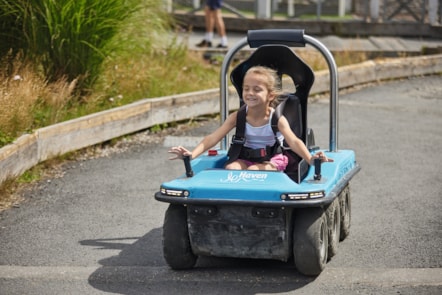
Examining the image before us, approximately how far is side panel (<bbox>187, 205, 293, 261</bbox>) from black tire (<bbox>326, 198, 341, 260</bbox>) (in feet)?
1.26

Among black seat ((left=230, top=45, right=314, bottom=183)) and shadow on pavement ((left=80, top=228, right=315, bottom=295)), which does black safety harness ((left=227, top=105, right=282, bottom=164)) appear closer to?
black seat ((left=230, top=45, right=314, bottom=183))

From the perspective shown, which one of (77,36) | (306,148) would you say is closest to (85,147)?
(77,36)

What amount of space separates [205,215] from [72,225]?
1683 mm

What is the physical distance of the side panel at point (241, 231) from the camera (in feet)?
19.3

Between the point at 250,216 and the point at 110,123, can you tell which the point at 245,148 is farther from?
the point at 110,123

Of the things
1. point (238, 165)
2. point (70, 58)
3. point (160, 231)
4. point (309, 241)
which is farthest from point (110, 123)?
point (309, 241)

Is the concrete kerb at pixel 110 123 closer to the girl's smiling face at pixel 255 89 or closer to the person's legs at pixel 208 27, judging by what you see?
the girl's smiling face at pixel 255 89

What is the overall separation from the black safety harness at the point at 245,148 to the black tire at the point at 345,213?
595mm

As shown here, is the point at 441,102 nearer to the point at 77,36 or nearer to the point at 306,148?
the point at 77,36

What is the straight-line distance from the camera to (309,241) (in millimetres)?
5887

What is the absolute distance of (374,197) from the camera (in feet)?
26.9

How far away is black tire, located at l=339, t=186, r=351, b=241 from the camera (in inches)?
269

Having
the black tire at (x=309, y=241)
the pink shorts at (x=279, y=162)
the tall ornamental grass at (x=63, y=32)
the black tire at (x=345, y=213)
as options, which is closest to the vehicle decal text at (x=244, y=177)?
the black tire at (x=309, y=241)

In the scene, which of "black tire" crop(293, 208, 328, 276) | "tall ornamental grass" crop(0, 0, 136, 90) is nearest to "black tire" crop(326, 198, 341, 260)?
"black tire" crop(293, 208, 328, 276)
